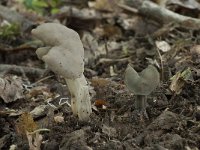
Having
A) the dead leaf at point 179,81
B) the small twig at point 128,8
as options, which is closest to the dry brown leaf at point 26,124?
the dead leaf at point 179,81

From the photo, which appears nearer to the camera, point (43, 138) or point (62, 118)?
point (43, 138)

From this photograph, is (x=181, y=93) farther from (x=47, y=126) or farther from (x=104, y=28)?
(x=104, y=28)

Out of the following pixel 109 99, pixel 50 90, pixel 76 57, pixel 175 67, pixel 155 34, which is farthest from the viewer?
pixel 155 34

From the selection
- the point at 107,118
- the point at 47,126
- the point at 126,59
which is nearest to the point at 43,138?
the point at 47,126

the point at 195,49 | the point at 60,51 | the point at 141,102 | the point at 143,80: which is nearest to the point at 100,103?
the point at 141,102

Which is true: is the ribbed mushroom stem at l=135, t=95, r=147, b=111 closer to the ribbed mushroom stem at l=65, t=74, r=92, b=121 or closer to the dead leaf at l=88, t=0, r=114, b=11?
the ribbed mushroom stem at l=65, t=74, r=92, b=121

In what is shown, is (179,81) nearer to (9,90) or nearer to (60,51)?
(60,51)
